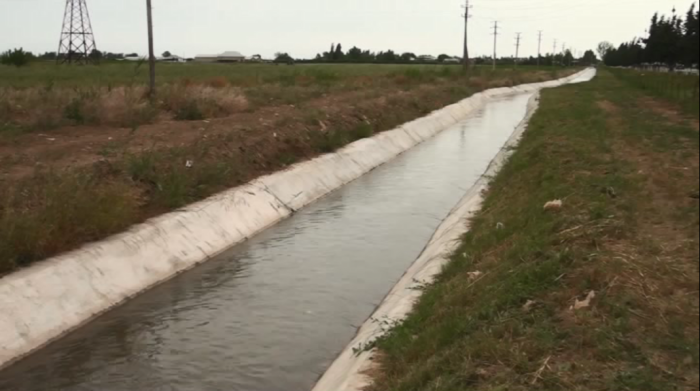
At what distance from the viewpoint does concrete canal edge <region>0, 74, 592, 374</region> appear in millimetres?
7789

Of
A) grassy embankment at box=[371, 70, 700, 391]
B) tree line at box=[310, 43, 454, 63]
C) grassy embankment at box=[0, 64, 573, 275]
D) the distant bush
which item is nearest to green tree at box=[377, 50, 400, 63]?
tree line at box=[310, 43, 454, 63]

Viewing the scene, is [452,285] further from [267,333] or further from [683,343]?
[683,343]

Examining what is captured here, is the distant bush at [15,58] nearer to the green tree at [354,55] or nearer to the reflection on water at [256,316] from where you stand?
the reflection on water at [256,316]

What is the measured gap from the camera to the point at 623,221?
7746mm

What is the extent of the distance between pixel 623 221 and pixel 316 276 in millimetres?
4561

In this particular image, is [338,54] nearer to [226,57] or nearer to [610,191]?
[226,57]

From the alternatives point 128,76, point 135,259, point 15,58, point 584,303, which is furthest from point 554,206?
point 15,58

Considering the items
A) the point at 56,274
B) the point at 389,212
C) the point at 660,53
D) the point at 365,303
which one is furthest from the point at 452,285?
the point at 660,53

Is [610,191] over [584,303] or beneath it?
over

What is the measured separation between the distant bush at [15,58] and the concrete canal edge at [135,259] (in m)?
47.0

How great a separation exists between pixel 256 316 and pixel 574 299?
435 centimetres

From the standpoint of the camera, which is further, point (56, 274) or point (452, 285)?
point (56, 274)

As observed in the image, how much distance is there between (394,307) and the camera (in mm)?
8078

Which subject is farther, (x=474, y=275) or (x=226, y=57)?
(x=226, y=57)
